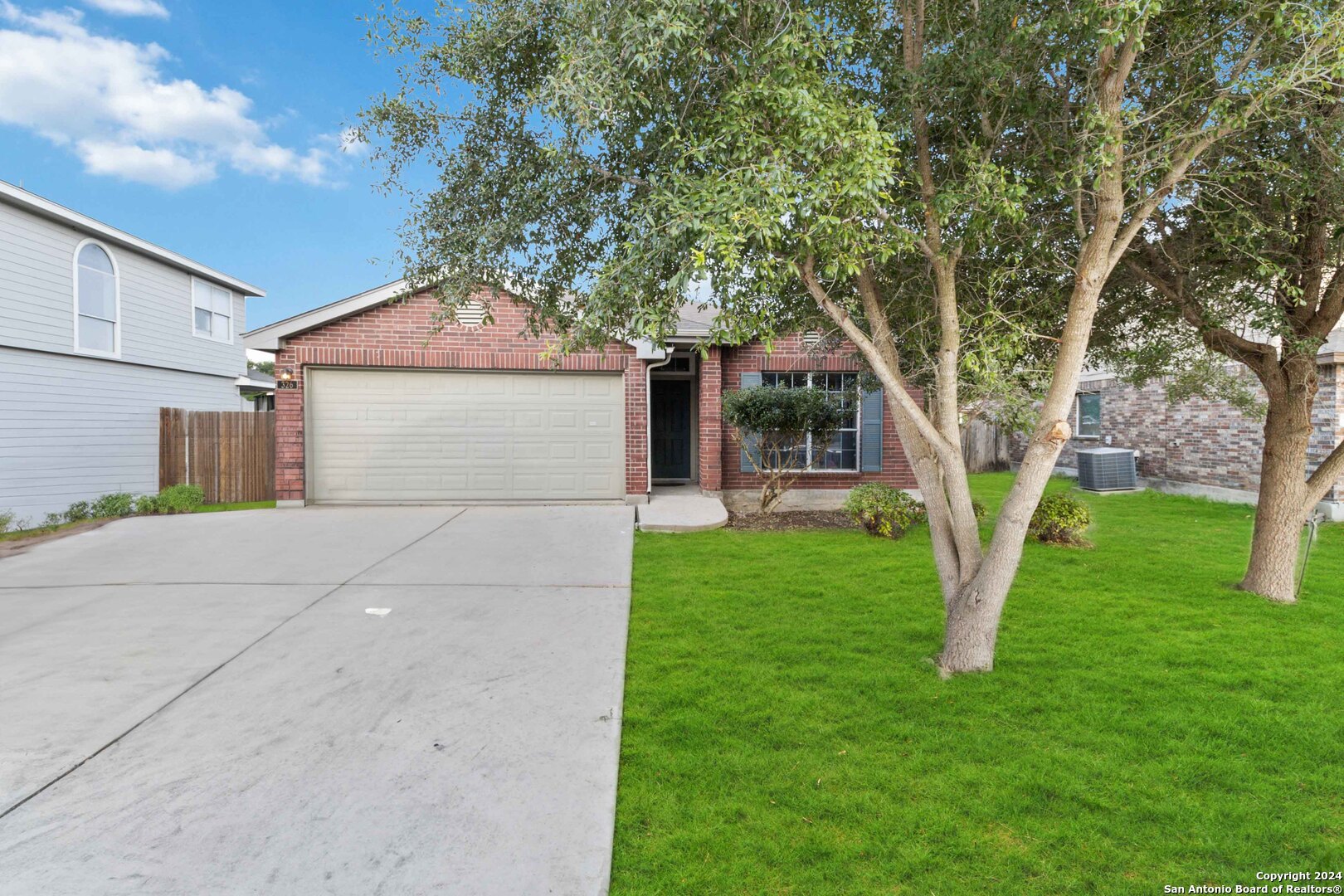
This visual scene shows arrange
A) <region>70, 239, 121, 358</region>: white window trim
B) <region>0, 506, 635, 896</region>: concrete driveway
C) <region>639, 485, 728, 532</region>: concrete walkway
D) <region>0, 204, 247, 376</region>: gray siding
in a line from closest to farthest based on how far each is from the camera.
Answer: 1. <region>0, 506, 635, 896</region>: concrete driveway
2. <region>639, 485, 728, 532</region>: concrete walkway
3. <region>0, 204, 247, 376</region>: gray siding
4. <region>70, 239, 121, 358</region>: white window trim

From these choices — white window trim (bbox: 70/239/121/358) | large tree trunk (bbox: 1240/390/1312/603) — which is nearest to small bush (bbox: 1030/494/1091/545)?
large tree trunk (bbox: 1240/390/1312/603)

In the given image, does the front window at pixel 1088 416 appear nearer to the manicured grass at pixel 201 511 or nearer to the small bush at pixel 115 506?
the manicured grass at pixel 201 511

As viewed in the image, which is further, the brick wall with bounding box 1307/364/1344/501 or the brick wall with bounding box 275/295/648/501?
the brick wall with bounding box 275/295/648/501

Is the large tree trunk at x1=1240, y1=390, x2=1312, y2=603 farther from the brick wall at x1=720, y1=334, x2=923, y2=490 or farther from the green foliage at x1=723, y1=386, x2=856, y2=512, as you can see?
the brick wall at x1=720, y1=334, x2=923, y2=490

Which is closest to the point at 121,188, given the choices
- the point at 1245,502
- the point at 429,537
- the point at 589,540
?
the point at 429,537

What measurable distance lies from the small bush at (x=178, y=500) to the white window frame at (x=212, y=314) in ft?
19.9

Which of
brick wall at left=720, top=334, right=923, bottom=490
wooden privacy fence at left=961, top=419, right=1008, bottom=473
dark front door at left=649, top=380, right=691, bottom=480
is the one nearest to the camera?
brick wall at left=720, top=334, right=923, bottom=490

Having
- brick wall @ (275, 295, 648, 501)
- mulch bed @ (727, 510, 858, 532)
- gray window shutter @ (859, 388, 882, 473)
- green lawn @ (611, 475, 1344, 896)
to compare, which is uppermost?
brick wall @ (275, 295, 648, 501)

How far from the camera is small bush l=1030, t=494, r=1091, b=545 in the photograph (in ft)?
26.1

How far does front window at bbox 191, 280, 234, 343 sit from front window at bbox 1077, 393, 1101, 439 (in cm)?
2112

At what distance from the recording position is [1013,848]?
7.88 feet

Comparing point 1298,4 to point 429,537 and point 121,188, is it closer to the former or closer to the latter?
point 429,537

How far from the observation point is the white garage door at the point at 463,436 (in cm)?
1030

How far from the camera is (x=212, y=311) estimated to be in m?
15.5
